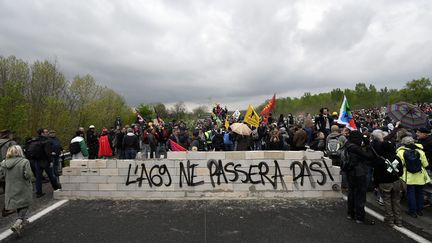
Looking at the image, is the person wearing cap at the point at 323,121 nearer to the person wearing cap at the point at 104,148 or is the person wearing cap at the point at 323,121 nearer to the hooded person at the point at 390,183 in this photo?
the hooded person at the point at 390,183

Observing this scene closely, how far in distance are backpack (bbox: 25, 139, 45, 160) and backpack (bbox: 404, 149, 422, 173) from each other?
30.1 ft

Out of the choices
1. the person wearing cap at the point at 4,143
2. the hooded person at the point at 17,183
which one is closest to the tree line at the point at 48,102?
the person wearing cap at the point at 4,143

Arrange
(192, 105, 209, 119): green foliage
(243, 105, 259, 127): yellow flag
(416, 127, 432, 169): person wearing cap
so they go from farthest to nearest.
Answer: (192, 105, 209, 119): green foliage → (243, 105, 259, 127): yellow flag → (416, 127, 432, 169): person wearing cap

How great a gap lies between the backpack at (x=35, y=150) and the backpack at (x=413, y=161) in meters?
9.17

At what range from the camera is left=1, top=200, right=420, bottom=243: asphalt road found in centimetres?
512

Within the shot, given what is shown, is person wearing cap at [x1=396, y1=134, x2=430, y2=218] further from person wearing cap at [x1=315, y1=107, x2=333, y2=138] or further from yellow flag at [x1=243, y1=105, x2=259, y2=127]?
yellow flag at [x1=243, y1=105, x2=259, y2=127]

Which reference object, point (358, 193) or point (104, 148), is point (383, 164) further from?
point (104, 148)

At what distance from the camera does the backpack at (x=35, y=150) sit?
779 centimetres

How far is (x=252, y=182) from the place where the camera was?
24.0ft

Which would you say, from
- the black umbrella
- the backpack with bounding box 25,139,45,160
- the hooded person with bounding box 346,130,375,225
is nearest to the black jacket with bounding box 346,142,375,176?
the hooded person with bounding box 346,130,375,225

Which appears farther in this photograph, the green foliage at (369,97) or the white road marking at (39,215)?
the green foliage at (369,97)

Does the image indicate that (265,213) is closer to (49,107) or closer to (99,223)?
(99,223)

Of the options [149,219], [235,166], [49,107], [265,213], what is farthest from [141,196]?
[49,107]

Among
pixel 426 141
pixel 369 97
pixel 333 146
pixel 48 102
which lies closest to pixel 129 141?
pixel 333 146
